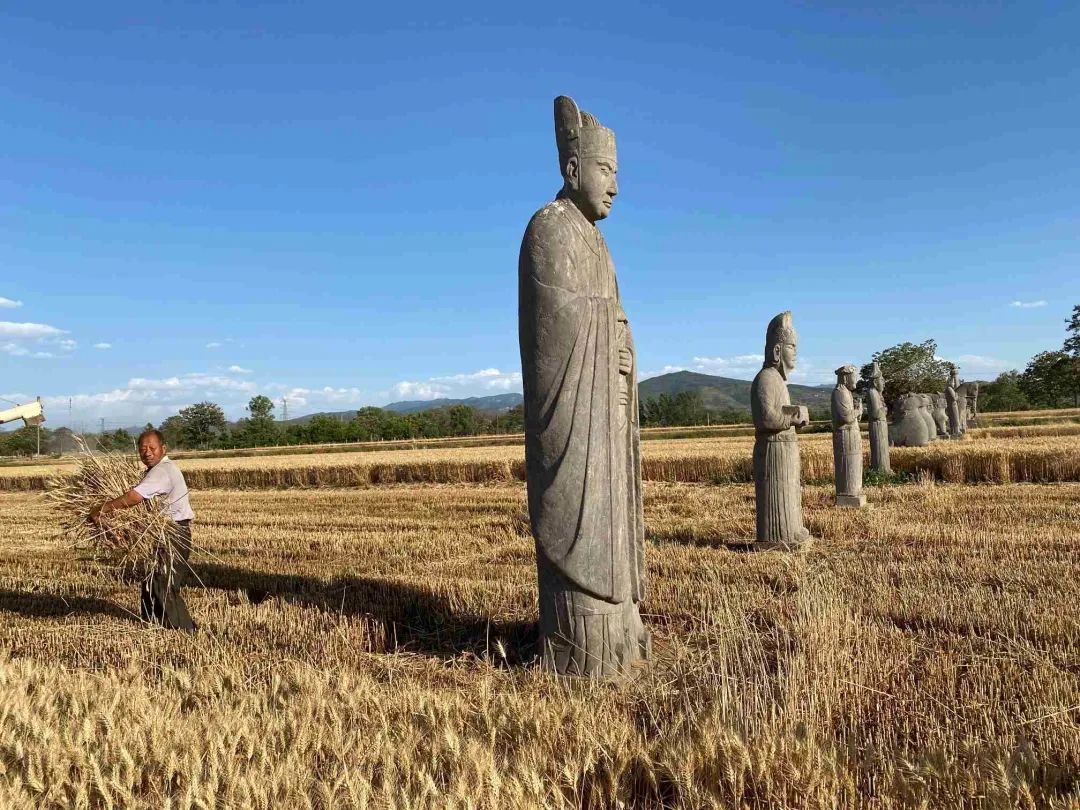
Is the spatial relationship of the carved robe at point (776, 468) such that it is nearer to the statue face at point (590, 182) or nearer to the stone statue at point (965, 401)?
the statue face at point (590, 182)

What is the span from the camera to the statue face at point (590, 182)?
5.55 metres

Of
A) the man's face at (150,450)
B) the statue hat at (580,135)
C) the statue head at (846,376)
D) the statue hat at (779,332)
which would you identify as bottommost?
the man's face at (150,450)

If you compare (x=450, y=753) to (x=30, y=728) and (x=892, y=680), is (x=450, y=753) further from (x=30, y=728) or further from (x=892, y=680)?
(x=892, y=680)

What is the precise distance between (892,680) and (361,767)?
3.65 m

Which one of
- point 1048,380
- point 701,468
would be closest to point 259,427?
point 701,468

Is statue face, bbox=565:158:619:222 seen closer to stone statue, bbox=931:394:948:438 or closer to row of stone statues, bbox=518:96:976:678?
row of stone statues, bbox=518:96:976:678

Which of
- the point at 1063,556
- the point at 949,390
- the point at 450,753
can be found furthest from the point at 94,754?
the point at 949,390

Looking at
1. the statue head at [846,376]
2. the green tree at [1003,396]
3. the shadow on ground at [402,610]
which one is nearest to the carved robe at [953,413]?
the statue head at [846,376]

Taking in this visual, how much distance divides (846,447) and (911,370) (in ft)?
197

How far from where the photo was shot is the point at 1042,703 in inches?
176

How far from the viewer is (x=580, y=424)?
520 cm

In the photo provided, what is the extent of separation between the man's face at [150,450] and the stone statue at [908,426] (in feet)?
85.5

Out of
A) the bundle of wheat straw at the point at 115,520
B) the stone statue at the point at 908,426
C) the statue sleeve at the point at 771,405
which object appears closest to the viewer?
the bundle of wheat straw at the point at 115,520

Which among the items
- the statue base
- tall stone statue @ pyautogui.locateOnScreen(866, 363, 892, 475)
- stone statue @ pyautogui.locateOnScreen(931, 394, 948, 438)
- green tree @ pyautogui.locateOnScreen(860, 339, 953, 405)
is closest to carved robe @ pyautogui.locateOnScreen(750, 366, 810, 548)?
the statue base
